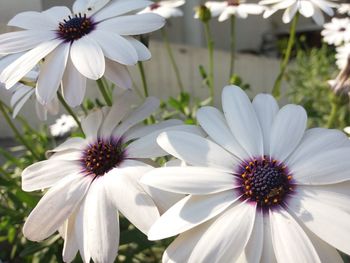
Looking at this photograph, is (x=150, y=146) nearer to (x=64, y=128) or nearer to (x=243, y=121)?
(x=243, y=121)

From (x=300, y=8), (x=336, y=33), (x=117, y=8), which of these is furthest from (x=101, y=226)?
(x=336, y=33)

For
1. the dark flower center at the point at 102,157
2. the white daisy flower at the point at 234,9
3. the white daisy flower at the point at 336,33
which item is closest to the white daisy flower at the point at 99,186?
the dark flower center at the point at 102,157

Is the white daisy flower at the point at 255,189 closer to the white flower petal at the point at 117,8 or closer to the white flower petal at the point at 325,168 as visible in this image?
the white flower petal at the point at 325,168

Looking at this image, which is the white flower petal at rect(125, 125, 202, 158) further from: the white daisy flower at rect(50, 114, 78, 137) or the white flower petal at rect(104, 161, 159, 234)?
the white daisy flower at rect(50, 114, 78, 137)

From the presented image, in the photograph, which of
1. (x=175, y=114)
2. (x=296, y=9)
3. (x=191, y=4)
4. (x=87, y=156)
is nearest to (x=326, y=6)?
(x=296, y=9)

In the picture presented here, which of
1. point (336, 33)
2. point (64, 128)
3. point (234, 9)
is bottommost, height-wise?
point (64, 128)

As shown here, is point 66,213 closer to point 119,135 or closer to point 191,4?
point 119,135
